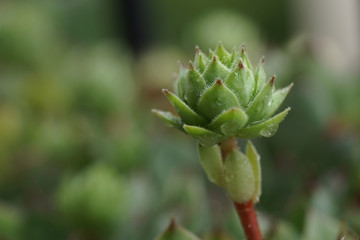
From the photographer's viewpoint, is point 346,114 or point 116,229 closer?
point 116,229

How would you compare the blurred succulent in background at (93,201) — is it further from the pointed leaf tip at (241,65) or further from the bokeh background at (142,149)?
the pointed leaf tip at (241,65)

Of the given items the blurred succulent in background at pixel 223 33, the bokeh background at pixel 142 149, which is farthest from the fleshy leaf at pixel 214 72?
the blurred succulent in background at pixel 223 33

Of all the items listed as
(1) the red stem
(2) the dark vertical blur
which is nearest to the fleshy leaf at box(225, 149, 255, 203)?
(1) the red stem

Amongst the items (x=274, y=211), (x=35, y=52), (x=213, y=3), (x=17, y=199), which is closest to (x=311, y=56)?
(x=274, y=211)

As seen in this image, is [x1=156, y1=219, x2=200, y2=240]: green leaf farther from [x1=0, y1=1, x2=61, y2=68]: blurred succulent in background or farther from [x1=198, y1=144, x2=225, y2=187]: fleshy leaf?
[x1=0, y1=1, x2=61, y2=68]: blurred succulent in background

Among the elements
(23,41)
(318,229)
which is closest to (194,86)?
(318,229)

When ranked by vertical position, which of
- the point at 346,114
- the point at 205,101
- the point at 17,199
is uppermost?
the point at 205,101

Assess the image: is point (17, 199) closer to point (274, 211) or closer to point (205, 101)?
point (274, 211)
